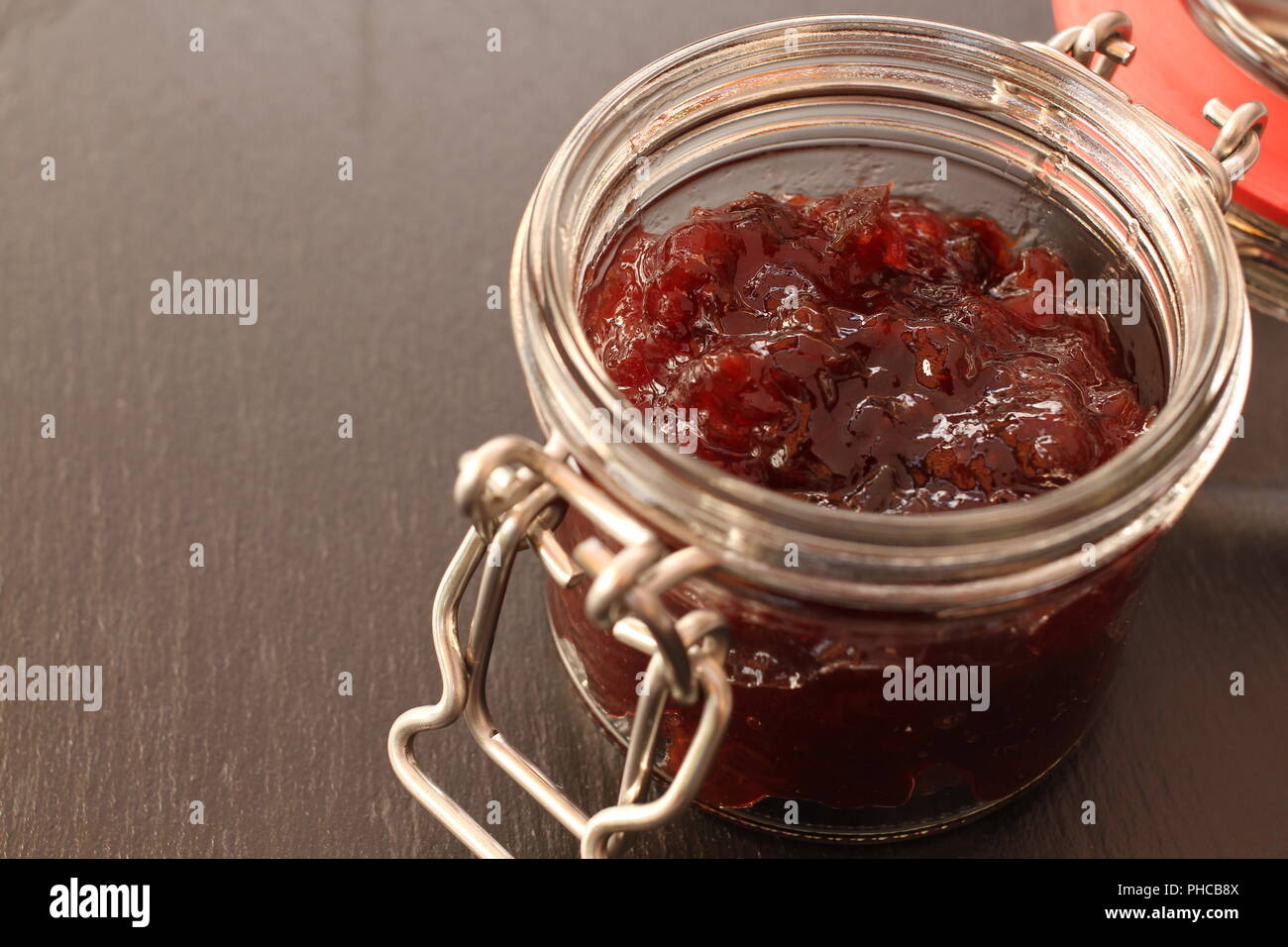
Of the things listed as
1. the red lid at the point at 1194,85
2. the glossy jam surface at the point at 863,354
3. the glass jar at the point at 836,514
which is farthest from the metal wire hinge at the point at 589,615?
the red lid at the point at 1194,85

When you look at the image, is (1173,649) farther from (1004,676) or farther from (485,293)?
(485,293)

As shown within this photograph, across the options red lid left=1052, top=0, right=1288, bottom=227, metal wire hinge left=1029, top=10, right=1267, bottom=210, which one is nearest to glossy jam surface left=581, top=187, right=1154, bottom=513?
metal wire hinge left=1029, top=10, right=1267, bottom=210

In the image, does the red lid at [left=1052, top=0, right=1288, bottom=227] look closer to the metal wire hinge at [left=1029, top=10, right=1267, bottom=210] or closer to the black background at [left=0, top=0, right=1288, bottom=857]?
the metal wire hinge at [left=1029, top=10, right=1267, bottom=210]

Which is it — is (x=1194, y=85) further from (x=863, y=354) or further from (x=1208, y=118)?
(x=863, y=354)

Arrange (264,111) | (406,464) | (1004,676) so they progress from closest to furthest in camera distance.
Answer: (1004,676) → (406,464) → (264,111)

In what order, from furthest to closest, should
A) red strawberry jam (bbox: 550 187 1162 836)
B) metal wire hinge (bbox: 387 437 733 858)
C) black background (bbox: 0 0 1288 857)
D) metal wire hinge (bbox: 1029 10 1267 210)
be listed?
black background (bbox: 0 0 1288 857) → metal wire hinge (bbox: 1029 10 1267 210) → red strawberry jam (bbox: 550 187 1162 836) → metal wire hinge (bbox: 387 437 733 858)
